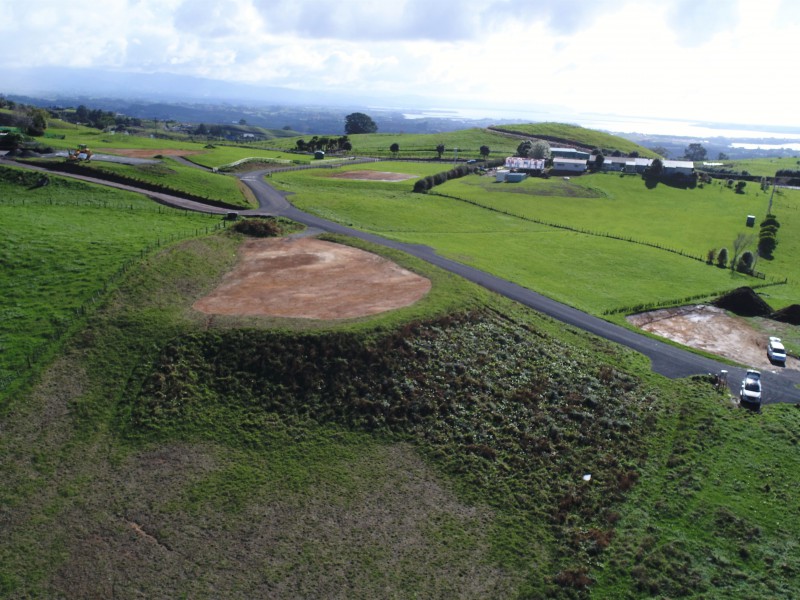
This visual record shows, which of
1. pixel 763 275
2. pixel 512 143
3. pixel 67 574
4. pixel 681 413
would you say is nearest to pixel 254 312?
pixel 67 574

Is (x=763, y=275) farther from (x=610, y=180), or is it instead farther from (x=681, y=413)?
(x=610, y=180)

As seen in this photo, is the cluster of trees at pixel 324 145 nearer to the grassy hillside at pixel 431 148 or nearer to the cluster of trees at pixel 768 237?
the grassy hillside at pixel 431 148

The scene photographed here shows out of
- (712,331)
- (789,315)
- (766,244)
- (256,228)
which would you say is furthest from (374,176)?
(789,315)

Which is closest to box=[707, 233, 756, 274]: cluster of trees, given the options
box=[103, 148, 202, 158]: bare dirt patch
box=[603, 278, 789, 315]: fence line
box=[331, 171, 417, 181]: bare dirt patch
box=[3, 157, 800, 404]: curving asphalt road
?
box=[603, 278, 789, 315]: fence line

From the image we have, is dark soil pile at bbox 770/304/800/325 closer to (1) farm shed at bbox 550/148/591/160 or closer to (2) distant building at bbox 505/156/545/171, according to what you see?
(2) distant building at bbox 505/156/545/171

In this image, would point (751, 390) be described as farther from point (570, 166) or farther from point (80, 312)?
point (570, 166)

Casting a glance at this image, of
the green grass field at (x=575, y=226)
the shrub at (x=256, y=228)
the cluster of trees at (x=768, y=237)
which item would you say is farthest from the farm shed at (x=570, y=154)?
the shrub at (x=256, y=228)
